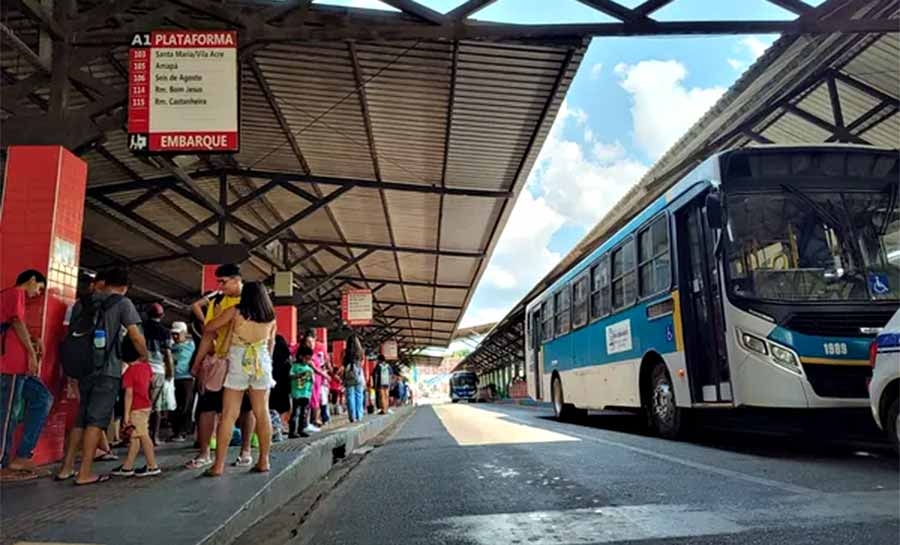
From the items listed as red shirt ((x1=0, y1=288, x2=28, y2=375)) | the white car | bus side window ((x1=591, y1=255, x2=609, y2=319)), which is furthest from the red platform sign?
bus side window ((x1=591, y1=255, x2=609, y2=319))

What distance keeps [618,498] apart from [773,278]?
3259 mm

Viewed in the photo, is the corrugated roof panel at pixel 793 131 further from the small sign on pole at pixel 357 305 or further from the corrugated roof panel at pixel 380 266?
the small sign on pole at pixel 357 305

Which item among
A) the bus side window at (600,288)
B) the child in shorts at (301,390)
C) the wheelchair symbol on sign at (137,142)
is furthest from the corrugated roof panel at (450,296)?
the wheelchair symbol on sign at (137,142)

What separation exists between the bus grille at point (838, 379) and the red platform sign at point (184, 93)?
6094mm

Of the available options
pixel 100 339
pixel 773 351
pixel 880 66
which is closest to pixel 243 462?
pixel 100 339

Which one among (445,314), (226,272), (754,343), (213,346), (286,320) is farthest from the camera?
(445,314)

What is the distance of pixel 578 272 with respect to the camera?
13.1 m

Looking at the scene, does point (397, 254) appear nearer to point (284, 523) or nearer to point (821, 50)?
point (821, 50)

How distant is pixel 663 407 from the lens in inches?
352

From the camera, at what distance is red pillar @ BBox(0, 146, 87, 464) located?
20.8 ft

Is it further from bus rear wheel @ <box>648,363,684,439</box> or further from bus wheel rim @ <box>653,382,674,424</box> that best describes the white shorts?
bus wheel rim @ <box>653,382,674,424</box>

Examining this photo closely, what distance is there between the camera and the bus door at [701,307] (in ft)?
23.8

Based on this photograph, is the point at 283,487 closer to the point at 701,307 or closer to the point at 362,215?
the point at 701,307

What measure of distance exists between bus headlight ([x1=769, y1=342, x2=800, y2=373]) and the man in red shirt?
652 cm
